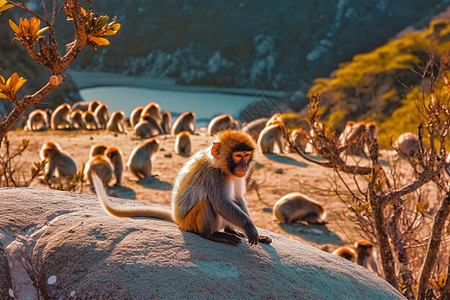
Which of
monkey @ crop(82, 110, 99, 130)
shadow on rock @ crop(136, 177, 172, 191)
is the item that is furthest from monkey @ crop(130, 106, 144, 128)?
shadow on rock @ crop(136, 177, 172, 191)

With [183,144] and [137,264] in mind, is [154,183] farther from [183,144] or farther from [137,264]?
[137,264]

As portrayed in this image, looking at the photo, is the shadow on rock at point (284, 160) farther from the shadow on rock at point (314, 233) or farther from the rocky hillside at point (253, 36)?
the rocky hillside at point (253, 36)

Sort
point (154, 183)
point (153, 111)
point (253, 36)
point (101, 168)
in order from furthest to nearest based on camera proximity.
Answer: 1. point (253, 36)
2. point (153, 111)
3. point (154, 183)
4. point (101, 168)

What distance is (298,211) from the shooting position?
908cm

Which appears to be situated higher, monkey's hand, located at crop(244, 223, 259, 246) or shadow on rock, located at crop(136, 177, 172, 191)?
monkey's hand, located at crop(244, 223, 259, 246)

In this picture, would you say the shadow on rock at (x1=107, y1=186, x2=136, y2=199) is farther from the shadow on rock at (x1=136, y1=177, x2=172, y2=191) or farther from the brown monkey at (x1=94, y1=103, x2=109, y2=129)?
the brown monkey at (x1=94, y1=103, x2=109, y2=129)

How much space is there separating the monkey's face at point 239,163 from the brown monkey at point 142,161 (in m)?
8.44

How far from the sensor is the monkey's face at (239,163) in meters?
3.31

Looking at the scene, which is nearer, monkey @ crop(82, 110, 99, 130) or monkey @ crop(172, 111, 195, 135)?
monkey @ crop(172, 111, 195, 135)

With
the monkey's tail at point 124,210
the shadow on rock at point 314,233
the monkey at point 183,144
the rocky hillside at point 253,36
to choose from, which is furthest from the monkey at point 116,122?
the rocky hillside at point 253,36

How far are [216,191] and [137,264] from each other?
77 centimetres

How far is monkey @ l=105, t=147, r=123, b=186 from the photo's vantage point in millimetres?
11008

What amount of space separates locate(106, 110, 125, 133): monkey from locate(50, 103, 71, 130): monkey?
1886mm

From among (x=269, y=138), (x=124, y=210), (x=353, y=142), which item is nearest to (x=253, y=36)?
(x=269, y=138)
